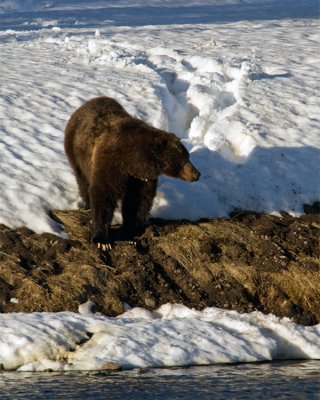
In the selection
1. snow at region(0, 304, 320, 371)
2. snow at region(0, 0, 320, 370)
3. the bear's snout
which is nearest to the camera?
snow at region(0, 304, 320, 371)

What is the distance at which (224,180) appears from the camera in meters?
13.6

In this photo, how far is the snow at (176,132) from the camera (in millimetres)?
9281

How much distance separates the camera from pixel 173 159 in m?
11.9

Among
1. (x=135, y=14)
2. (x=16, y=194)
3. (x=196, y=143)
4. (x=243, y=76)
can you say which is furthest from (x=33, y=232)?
(x=135, y=14)

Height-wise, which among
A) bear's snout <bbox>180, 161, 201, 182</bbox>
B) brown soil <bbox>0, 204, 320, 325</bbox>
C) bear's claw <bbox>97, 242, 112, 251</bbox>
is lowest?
brown soil <bbox>0, 204, 320, 325</bbox>

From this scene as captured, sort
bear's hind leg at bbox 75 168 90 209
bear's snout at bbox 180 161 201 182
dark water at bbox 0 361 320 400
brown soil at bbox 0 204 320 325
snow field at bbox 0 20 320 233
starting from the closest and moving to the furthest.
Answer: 1. dark water at bbox 0 361 320 400
2. brown soil at bbox 0 204 320 325
3. bear's snout at bbox 180 161 201 182
4. bear's hind leg at bbox 75 168 90 209
5. snow field at bbox 0 20 320 233

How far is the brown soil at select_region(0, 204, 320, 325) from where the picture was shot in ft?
35.8

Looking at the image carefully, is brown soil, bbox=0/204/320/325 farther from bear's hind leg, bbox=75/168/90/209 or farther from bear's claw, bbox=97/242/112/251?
bear's hind leg, bbox=75/168/90/209

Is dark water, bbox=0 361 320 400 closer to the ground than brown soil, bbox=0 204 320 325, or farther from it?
farther from it

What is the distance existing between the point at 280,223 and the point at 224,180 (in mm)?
1300

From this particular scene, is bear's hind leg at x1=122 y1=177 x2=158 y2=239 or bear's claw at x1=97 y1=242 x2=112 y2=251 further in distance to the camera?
bear's hind leg at x1=122 y1=177 x2=158 y2=239

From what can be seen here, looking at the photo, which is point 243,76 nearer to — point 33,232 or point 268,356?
point 33,232

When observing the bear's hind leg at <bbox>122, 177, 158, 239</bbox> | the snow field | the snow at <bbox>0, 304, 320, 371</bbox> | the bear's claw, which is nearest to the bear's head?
the bear's hind leg at <bbox>122, 177, 158, 239</bbox>

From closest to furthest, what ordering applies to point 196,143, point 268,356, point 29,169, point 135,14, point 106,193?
point 268,356 < point 106,193 < point 29,169 < point 196,143 < point 135,14
